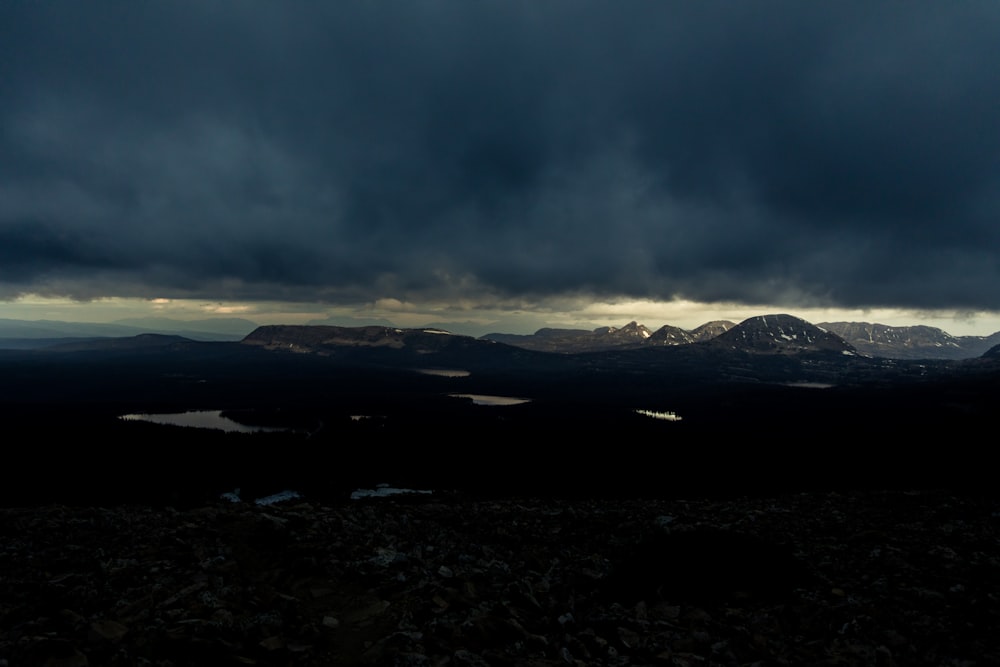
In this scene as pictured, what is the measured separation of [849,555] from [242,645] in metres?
23.6

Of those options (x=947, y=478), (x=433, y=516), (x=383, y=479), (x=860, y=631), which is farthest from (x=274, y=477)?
(x=947, y=478)

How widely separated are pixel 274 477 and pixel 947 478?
458 feet

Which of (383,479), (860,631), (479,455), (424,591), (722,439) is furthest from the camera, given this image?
(722,439)

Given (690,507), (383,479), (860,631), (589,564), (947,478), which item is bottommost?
(383,479)

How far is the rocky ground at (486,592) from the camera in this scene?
12.4 metres

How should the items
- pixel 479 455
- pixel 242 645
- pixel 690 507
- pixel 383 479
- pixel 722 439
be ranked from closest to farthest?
1. pixel 242 645
2. pixel 690 507
3. pixel 383 479
4. pixel 479 455
5. pixel 722 439

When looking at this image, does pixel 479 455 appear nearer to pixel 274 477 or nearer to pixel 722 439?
pixel 274 477

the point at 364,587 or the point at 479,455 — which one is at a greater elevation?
the point at 364,587

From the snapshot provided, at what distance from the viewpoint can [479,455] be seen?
14825 cm

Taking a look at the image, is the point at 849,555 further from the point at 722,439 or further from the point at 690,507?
the point at 722,439

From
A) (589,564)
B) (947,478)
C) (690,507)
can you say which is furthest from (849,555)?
(947,478)

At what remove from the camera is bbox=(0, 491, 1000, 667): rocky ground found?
12383mm

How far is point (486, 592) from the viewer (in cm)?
1681

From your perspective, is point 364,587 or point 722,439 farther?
point 722,439
